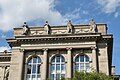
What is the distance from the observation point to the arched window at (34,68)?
136ft

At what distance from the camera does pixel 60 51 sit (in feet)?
139

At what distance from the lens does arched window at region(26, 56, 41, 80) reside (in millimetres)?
41531

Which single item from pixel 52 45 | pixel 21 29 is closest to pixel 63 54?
pixel 52 45

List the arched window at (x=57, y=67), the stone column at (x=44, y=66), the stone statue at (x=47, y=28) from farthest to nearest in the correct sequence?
1. the stone statue at (x=47, y=28)
2. the arched window at (x=57, y=67)
3. the stone column at (x=44, y=66)

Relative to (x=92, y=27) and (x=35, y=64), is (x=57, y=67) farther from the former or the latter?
(x=92, y=27)

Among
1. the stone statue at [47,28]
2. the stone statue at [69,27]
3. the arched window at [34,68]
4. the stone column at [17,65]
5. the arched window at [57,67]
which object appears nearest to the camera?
the arched window at [57,67]

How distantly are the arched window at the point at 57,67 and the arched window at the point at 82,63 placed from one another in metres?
1.92

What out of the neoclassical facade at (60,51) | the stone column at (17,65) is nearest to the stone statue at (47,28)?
the neoclassical facade at (60,51)

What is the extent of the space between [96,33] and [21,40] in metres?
10.5

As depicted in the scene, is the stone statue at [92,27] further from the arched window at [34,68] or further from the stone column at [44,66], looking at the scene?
the arched window at [34,68]

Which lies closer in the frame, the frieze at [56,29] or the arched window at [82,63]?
the arched window at [82,63]

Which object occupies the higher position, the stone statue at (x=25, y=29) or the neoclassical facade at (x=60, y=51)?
the stone statue at (x=25, y=29)

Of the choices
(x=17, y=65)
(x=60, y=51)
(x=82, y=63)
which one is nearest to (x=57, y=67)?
(x=60, y=51)

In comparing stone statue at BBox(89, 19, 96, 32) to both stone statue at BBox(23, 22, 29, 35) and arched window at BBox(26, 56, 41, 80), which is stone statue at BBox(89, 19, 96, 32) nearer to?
arched window at BBox(26, 56, 41, 80)
